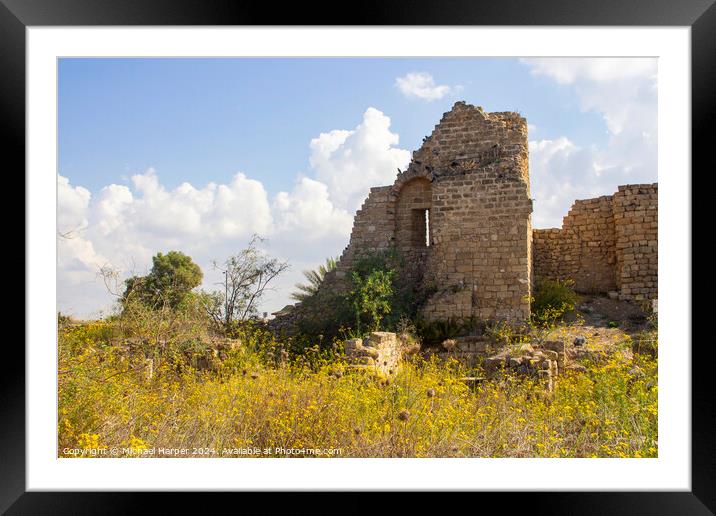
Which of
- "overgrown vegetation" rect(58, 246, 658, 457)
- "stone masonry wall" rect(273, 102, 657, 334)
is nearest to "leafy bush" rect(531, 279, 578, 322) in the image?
"stone masonry wall" rect(273, 102, 657, 334)

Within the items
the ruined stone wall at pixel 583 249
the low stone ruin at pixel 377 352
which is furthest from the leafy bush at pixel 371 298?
the ruined stone wall at pixel 583 249

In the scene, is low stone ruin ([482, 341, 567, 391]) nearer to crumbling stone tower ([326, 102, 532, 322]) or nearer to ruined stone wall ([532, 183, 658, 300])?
crumbling stone tower ([326, 102, 532, 322])

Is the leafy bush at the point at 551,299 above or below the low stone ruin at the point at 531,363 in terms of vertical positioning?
above

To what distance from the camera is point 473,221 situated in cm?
1158

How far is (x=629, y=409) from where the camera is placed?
219 inches

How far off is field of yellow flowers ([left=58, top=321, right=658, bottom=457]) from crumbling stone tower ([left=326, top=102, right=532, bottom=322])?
15.6 ft

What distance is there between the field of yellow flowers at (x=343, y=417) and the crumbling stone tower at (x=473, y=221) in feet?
15.6

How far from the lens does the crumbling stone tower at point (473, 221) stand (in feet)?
36.9

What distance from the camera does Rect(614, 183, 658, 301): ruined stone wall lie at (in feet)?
43.1

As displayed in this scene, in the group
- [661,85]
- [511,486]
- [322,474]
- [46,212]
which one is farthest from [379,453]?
[661,85]

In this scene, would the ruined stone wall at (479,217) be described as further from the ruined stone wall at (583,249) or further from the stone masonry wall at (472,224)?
the ruined stone wall at (583,249)

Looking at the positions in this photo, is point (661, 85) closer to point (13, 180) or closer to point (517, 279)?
point (13, 180)
